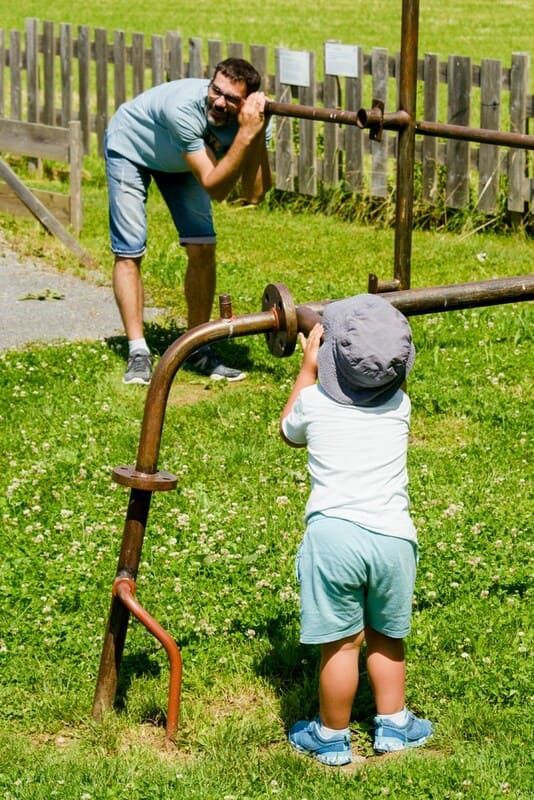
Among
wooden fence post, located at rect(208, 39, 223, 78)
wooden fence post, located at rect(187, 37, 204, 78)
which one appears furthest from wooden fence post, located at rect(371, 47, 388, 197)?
wooden fence post, located at rect(187, 37, 204, 78)

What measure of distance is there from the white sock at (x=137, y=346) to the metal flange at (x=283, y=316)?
3994 millimetres

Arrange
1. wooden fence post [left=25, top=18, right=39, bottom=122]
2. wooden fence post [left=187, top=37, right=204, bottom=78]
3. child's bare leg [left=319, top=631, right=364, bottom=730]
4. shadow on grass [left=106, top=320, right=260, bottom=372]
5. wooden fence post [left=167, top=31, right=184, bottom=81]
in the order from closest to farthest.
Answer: child's bare leg [left=319, top=631, right=364, bottom=730], shadow on grass [left=106, top=320, right=260, bottom=372], wooden fence post [left=187, top=37, right=204, bottom=78], wooden fence post [left=167, top=31, right=184, bottom=81], wooden fence post [left=25, top=18, right=39, bottom=122]

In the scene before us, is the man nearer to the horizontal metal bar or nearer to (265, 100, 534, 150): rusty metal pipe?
(265, 100, 534, 150): rusty metal pipe

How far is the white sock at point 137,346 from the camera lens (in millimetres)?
7750

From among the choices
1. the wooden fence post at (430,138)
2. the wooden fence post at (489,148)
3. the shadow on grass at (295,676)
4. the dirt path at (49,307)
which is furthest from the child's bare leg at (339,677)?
the wooden fence post at (430,138)

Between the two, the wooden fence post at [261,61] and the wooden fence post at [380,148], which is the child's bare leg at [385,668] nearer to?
the wooden fence post at [380,148]

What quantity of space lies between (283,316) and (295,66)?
9.03 m

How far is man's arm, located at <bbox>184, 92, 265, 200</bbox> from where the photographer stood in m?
6.51

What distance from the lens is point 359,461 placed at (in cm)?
380

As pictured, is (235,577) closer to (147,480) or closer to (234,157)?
(147,480)

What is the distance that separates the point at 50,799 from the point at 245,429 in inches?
127

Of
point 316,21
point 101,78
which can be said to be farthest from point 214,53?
point 316,21

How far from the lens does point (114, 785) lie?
12.4ft

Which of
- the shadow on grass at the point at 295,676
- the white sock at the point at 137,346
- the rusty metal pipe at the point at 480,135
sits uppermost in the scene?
the rusty metal pipe at the point at 480,135
